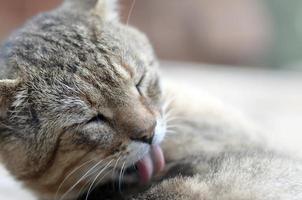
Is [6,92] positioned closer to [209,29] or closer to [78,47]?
[78,47]

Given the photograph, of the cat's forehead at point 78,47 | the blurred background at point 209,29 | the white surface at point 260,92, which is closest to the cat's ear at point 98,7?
the cat's forehead at point 78,47

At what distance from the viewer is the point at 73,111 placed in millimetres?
1735

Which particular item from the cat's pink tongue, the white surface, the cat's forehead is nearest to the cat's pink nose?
the cat's pink tongue

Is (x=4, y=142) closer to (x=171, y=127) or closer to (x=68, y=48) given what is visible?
(x=68, y=48)

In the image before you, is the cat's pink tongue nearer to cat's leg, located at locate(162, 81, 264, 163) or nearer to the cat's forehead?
cat's leg, located at locate(162, 81, 264, 163)

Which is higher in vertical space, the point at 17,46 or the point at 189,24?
the point at 17,46

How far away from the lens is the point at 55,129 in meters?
1.75

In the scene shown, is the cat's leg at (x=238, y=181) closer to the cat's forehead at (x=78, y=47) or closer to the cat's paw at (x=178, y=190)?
the cat's paw at (x=178, y=190)

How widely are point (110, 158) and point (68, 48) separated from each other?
0.42 m

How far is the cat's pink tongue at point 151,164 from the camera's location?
6.20ft

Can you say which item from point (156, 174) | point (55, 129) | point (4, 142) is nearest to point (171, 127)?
point (156, 174)

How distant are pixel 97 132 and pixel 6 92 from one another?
13.4 inches

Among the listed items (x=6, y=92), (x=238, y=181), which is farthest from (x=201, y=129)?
(x=6, y=92)

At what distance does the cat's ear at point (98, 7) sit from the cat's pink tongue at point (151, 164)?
1.89ft
